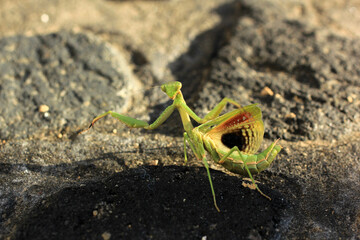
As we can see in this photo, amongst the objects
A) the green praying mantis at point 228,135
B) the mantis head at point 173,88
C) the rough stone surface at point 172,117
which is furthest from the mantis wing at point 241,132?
the mantis head at point 173,88

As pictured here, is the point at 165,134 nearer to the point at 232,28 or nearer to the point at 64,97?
the point at 64,97

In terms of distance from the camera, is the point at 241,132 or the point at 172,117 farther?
the point at 172,117

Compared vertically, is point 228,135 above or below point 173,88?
below

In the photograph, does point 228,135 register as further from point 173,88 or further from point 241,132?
point 173,88

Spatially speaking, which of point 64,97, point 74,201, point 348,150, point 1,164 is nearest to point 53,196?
point 74,201

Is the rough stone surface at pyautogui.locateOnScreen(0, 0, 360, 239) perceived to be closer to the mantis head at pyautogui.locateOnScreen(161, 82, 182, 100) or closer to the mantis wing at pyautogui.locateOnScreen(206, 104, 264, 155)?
the mantis wing at pyautogui.locateOnScreen(206, 104, 264, 155)

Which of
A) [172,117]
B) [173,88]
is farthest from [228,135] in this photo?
[172,117]

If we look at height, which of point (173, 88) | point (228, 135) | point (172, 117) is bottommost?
point (172, 117)

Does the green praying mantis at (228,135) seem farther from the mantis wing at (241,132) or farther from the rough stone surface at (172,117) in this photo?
the rough stone surface at (172,117)
